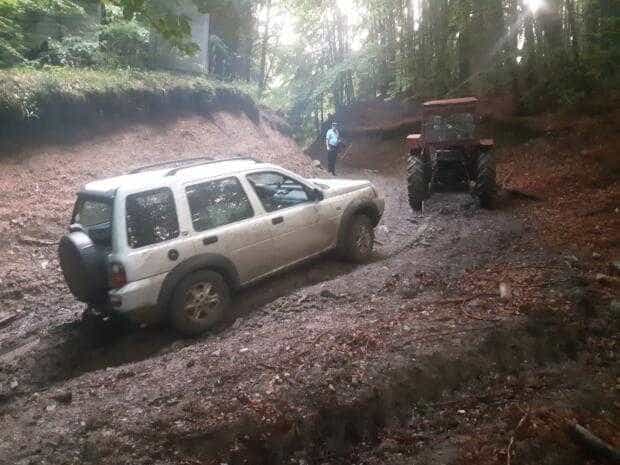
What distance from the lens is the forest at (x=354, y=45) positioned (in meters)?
10.8

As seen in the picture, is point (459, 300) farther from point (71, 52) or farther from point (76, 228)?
point (71, 52)

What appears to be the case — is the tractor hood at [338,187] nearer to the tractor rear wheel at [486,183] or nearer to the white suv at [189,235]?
the white suv at [189,235]

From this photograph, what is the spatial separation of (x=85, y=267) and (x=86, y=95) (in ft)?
23.4

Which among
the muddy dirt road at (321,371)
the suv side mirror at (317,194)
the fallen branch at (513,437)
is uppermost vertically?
the suv side mirror at (317,194)

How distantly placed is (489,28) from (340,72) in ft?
21.6

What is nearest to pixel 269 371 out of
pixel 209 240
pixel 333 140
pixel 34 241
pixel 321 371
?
pixel 321 371

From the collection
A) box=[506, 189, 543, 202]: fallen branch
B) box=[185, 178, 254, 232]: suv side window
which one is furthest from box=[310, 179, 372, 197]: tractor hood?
box=[506, 189, 543, 202]: fallen branch

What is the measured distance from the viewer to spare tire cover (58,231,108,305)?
178 inches

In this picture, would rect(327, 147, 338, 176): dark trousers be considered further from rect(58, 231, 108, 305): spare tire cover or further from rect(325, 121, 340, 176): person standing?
rect(58, 231, 108, 305): spare tire cover

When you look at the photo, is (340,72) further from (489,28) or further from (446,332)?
(446,332)

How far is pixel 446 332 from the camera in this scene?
4281 millimetres

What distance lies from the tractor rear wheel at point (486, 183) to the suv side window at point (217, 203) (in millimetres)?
5478

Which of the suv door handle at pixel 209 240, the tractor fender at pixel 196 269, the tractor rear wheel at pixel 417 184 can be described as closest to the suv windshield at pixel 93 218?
the tractor fender at pixel 196 269

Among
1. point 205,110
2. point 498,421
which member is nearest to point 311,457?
point 498,421
